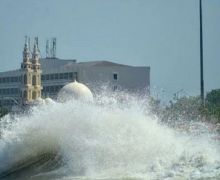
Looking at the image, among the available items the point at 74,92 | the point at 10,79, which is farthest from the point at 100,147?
the point at 10,79

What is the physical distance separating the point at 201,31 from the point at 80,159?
22065 millimetres

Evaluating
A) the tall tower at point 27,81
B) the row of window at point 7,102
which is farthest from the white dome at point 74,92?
the row of window at point 7,102

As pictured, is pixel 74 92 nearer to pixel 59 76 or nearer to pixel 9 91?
pixel 59 76

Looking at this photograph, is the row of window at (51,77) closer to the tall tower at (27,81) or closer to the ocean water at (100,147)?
the tall tower at (27,81)

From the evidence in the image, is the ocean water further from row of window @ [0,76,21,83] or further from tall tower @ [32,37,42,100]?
row of window @ [0,76,21,83]

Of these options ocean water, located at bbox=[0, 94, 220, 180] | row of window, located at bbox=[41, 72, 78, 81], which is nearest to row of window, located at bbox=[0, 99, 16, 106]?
row of window, located at bbox=[41, 72, 78, 81]

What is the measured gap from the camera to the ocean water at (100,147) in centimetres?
1373

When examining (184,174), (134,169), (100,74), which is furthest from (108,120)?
(100,74)

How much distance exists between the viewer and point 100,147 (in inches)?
587

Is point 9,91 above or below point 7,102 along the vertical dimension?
above

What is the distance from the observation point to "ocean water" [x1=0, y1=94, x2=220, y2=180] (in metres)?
13.7

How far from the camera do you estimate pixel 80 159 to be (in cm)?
1460

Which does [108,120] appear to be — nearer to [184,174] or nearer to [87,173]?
[87,173]

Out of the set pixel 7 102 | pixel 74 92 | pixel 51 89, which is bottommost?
pixel 74 92
